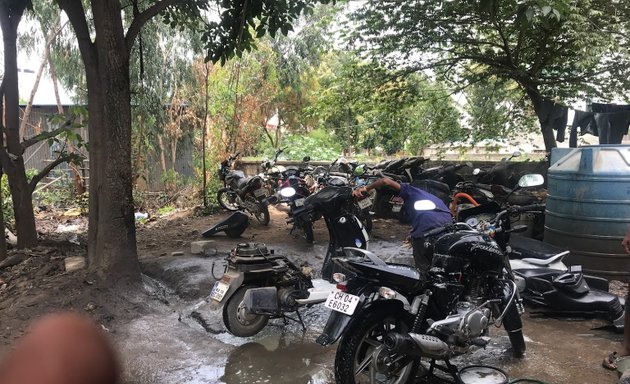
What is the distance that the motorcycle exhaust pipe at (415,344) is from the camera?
9.08 feet

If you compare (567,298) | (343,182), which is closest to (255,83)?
(343,182)

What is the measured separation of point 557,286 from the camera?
457 centimetres

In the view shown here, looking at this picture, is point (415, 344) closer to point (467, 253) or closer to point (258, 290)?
point (467, 253)

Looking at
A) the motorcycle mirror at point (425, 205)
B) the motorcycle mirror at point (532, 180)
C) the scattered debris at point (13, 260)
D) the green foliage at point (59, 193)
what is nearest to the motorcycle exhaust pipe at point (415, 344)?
the motorcycle mirror at point (425, 205)

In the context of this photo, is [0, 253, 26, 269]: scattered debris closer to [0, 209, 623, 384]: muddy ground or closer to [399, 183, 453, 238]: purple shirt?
[0, 209, 623, 384]: muddy ground

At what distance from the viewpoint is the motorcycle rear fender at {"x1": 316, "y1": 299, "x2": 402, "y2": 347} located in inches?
114

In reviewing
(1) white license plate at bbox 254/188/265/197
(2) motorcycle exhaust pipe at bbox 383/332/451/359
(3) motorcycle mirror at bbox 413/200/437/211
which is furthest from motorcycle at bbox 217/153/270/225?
(2) motorcycle exhaust pipe at bbox 383/332/451/359

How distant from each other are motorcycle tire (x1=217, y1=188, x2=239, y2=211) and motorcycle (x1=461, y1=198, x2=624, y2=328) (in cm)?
547

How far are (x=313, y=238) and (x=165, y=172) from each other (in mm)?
6525

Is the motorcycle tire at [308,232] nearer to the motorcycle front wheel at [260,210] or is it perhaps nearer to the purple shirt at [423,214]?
the motorcycle front wheel at [260,210]

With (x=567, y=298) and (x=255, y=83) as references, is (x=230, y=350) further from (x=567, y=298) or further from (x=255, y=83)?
(x=255, y=83)

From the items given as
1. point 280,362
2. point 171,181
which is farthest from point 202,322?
point 171,181

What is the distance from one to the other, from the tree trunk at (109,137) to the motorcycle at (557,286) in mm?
3603

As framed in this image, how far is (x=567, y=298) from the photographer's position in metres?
4.54
